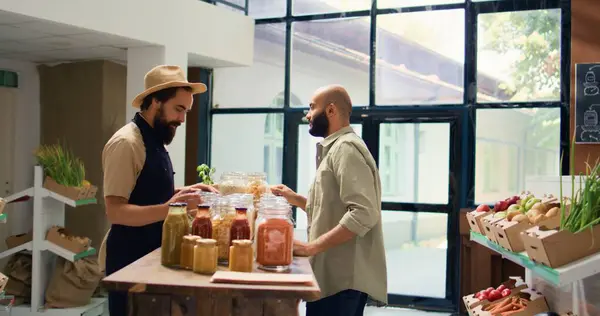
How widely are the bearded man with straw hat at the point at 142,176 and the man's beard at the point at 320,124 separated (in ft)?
1.86

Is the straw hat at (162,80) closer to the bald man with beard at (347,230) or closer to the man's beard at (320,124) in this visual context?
the man's beard at (320,124)

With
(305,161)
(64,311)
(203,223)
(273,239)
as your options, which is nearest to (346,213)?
(273,239)

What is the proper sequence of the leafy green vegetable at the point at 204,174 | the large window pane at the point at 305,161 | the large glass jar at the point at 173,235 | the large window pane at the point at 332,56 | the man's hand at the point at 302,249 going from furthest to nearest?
the large window pane at the point at 305,161, the large window pane at the point at 332,56, the leafy green vegetable at the point at 204,174, the man's hand at the point at 302,249, the large glass jar at the point at 173,235

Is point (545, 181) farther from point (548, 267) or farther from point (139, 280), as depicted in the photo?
point (139, 280)

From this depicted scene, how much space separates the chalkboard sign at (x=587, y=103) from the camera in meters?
5.25

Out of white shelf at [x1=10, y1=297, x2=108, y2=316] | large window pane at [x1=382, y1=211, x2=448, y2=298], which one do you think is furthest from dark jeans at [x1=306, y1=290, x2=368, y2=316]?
large window pane at [x1=382, y1=211, x2=448, y2=298]

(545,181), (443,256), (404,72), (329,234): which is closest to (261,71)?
(404,72)

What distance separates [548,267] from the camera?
2.35m

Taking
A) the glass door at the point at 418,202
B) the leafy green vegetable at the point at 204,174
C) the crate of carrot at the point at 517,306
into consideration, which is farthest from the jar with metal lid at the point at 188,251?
the glass door at the point at 418,202

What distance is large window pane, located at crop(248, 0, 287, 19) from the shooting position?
660 centimetres

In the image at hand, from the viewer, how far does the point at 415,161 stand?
6.12m

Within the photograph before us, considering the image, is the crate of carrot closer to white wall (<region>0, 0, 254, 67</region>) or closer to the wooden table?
the wooden table

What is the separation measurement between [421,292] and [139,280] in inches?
181

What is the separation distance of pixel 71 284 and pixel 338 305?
325cm
